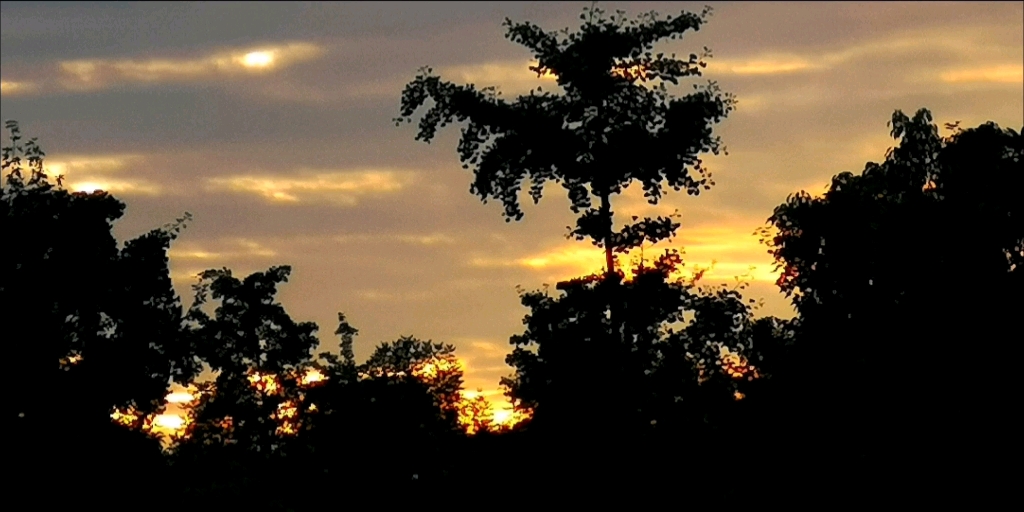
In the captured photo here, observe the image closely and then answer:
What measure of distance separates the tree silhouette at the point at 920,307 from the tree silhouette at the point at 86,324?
96.6 feet

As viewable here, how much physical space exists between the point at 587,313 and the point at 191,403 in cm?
4812

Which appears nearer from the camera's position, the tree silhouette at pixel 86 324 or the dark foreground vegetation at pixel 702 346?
the dark foreground vegetation at pixel 702 346

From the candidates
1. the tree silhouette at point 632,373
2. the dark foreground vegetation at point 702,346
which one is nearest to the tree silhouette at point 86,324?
the dark foreground vegetation at point 702,346

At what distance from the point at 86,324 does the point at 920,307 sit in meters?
42.1

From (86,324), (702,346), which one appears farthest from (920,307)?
(86,324)

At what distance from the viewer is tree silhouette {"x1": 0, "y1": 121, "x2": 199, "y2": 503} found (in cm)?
8162

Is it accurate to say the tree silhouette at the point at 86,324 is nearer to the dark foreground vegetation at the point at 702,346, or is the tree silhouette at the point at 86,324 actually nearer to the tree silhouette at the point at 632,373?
the dark foreground vegetation at the point at 702,346

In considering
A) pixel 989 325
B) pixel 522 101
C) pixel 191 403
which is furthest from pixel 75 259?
pixel 989 325

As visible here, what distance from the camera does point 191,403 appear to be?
10838 cm

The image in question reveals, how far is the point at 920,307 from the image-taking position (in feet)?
220

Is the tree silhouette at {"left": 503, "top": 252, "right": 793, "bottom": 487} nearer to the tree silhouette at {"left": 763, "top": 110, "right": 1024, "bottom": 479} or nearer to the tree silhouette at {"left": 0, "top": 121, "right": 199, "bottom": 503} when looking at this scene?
the tree silhouette at {"left": 763, "top": 110, "right": 1024, "bottom": 479}

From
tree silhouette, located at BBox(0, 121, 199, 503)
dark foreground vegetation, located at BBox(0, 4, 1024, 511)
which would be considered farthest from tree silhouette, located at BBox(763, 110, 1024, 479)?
tree silhouette, located at BBox(0, 121, 199, 503)

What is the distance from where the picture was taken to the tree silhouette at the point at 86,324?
8162cm

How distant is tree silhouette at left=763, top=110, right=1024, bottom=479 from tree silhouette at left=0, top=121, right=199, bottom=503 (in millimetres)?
29433
